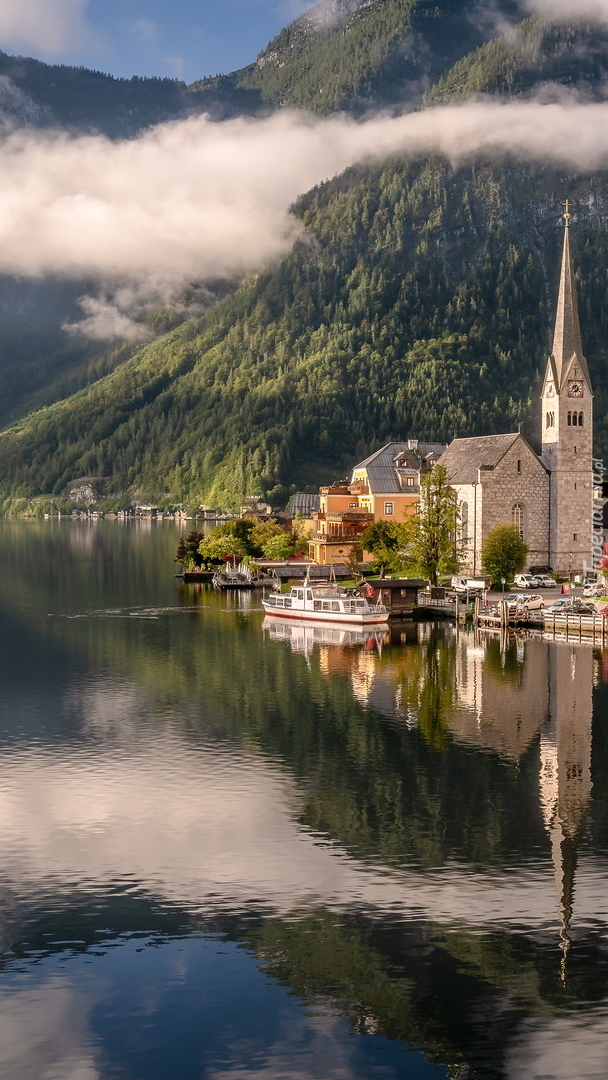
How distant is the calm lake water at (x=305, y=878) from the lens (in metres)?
32.7

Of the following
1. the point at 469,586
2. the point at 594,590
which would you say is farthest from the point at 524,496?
the point at 594,590

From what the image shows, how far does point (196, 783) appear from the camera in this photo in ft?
178

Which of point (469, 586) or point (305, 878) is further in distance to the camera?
point (469, 586)

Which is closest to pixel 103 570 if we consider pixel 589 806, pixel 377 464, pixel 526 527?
pixel 377 464

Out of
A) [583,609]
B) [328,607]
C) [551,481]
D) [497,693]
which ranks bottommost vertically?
[497,693]

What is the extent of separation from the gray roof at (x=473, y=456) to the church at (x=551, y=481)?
16 cm

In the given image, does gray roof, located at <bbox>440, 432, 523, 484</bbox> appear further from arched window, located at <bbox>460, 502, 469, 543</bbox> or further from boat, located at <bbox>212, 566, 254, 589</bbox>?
boat, located at <bbox>212, 566, 254, 589</bbox>

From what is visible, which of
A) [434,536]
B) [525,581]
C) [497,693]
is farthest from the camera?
[434,536]

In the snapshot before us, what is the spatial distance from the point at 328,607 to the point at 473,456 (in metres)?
36.3

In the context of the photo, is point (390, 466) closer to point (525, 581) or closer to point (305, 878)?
point (525, 581)

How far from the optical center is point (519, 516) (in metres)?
133

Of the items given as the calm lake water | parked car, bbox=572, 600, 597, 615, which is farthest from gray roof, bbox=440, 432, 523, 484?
the calm lake water

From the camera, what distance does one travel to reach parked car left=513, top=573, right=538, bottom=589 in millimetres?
121500

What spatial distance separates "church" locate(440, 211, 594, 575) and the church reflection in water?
90.4ft
